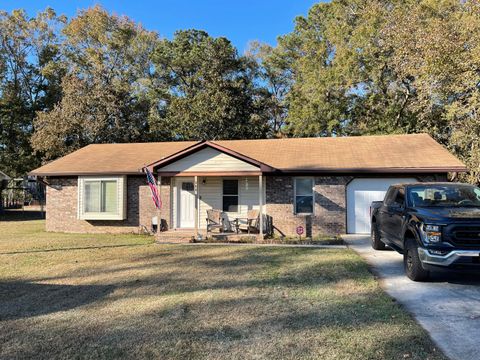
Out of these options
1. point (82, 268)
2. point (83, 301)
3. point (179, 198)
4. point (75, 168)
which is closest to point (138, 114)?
point (75, 168)

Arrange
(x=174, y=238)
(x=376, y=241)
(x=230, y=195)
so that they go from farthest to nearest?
(x=230, y=195) → (x=174, y=238) → (x=376, y=241)

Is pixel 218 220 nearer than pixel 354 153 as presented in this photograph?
Yes

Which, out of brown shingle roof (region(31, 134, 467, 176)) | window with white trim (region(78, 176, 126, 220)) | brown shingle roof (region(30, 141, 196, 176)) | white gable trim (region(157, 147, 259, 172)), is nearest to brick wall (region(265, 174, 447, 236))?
brown shingle roof (region(31, 134, 467, 176))

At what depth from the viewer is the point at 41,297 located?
6.72 m

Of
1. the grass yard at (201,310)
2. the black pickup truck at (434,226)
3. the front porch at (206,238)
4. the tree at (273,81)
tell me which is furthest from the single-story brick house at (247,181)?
the tree at (273,81)

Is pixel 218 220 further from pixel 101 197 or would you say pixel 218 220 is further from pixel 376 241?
pixel 376 241

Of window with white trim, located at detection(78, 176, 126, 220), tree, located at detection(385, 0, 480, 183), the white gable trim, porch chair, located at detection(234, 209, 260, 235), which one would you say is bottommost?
porch chair, located at detection(234, 209, 260, 235)

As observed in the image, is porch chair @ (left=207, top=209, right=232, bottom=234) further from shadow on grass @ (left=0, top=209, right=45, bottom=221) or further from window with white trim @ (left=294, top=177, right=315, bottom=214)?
shadow on grass @ (left=0, top=209, right=45, bottom=221)

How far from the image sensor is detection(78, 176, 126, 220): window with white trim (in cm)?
1611

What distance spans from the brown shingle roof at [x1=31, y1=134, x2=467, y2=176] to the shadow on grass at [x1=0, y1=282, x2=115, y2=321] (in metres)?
8.62

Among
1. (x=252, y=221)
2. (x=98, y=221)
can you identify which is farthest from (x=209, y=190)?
(x=98, y=221)

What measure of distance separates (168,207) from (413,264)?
34.6 feet

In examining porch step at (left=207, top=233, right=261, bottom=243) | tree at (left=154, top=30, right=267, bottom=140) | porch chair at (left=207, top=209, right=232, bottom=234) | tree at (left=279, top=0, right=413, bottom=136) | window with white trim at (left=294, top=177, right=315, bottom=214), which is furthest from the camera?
tree at (left=154, top=30, right=267, bottom=140)

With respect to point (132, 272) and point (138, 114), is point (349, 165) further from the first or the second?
point (138, 114)
